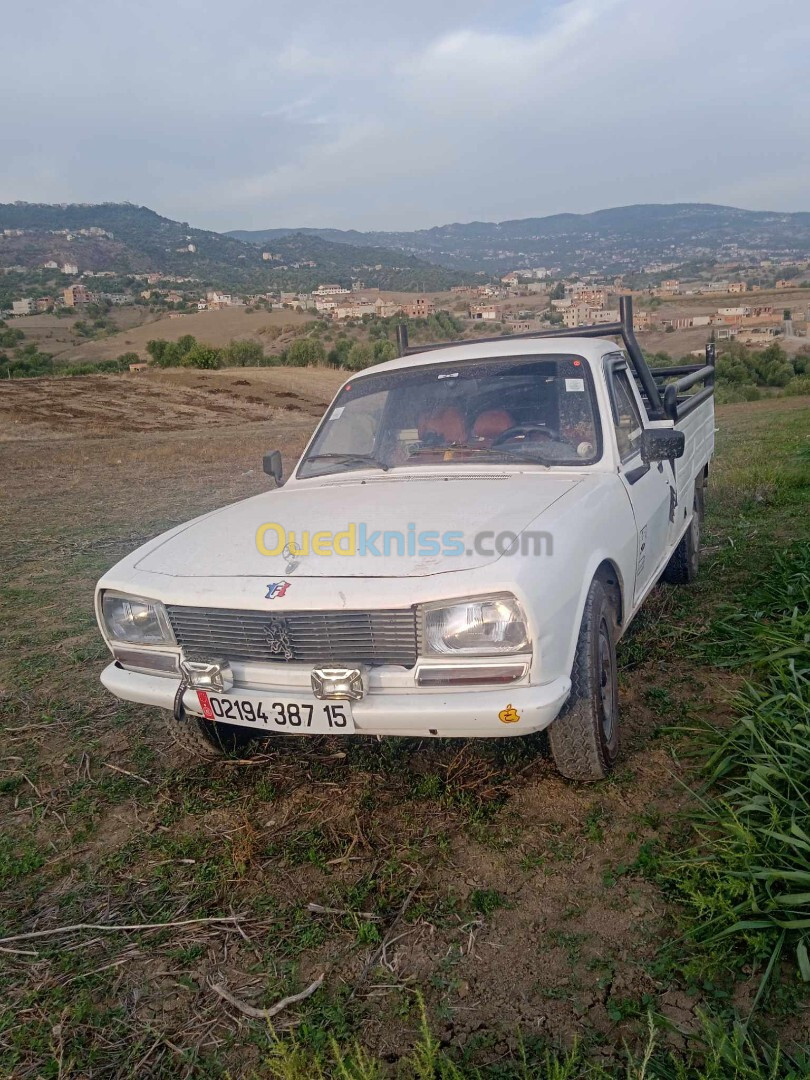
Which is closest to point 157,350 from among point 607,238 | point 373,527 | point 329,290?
point 329,290

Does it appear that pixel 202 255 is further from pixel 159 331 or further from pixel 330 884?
pixel 330 884

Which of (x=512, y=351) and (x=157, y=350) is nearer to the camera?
(x=512, y=351)

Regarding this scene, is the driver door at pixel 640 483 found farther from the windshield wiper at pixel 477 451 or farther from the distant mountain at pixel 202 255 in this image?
the distant mountain at pixel 202 255

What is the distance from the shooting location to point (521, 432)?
3.88m

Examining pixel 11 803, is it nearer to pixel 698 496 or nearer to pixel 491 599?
pixel 491 599

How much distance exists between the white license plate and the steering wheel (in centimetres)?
174

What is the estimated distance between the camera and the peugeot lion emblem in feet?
8.87

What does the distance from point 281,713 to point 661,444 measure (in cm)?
219

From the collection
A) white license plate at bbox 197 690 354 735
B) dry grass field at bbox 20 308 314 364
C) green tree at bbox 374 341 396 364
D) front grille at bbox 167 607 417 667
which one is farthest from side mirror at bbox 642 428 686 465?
dry grass field at bbox 20 308 314 364

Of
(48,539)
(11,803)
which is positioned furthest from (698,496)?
(48,539)

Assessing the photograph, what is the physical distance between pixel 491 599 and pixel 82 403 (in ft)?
84.9

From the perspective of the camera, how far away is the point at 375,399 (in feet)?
14.4

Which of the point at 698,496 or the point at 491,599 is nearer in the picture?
the point at 491,599

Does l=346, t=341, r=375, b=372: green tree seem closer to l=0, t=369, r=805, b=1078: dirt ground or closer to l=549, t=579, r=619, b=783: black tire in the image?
l=0, t=369, r=805, b=1078: dirt ground
